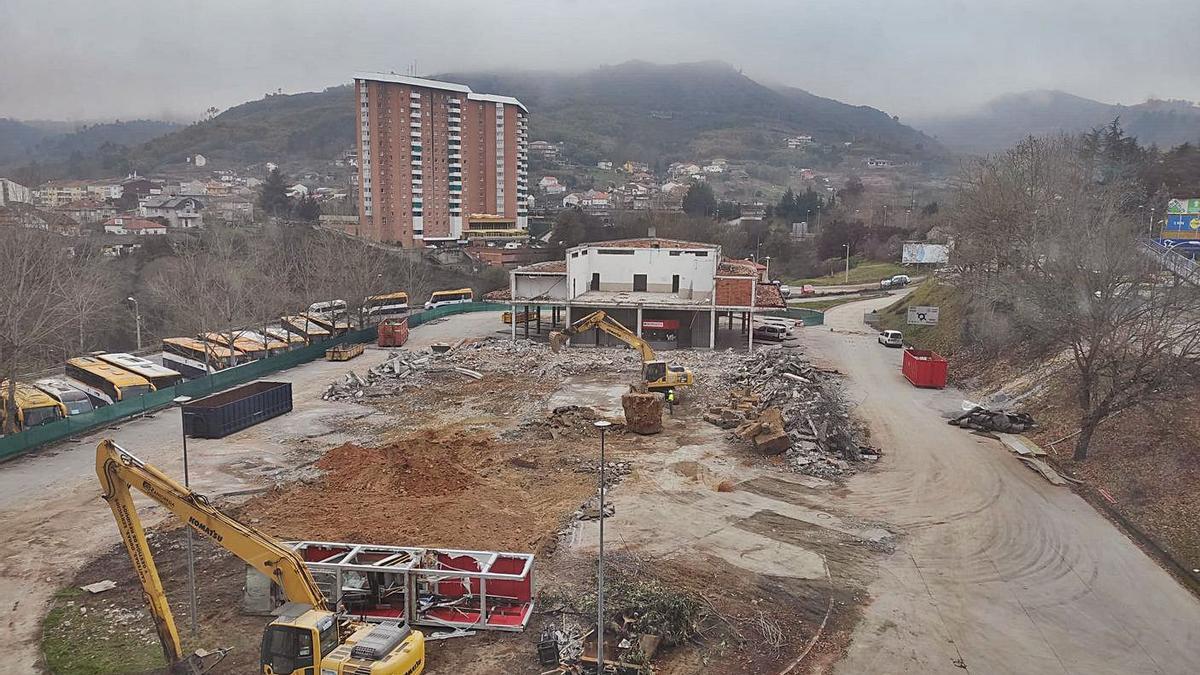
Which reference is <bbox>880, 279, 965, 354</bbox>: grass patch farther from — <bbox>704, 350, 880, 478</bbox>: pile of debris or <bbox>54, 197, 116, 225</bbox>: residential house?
<bbox>54, 197, 116, 225</bbox>: residential house

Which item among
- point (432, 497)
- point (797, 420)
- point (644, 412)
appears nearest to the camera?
point (432, 497)

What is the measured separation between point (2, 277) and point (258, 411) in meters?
15.8

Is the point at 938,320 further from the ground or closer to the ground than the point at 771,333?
further from the ground

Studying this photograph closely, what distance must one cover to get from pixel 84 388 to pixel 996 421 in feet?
122

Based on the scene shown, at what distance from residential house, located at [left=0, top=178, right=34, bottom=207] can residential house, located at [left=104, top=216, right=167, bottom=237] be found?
32.3 ft

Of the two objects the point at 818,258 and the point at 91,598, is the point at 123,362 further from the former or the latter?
the point at 818,258

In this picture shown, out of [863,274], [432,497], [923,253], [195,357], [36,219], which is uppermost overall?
[36,219]

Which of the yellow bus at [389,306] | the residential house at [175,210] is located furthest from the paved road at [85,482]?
the residential house at [175,210]

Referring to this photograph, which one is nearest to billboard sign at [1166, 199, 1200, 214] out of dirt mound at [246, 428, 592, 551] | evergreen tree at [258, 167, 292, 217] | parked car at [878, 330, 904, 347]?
parked car at [878, 330, 904, 347]

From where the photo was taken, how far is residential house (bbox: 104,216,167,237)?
332ft

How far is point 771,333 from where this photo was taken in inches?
1865

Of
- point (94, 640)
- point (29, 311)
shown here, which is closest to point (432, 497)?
point (94, 640)

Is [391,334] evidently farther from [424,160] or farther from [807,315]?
[424,160]

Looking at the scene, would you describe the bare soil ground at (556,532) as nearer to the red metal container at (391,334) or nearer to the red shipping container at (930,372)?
the red shipping container at (930,372)
